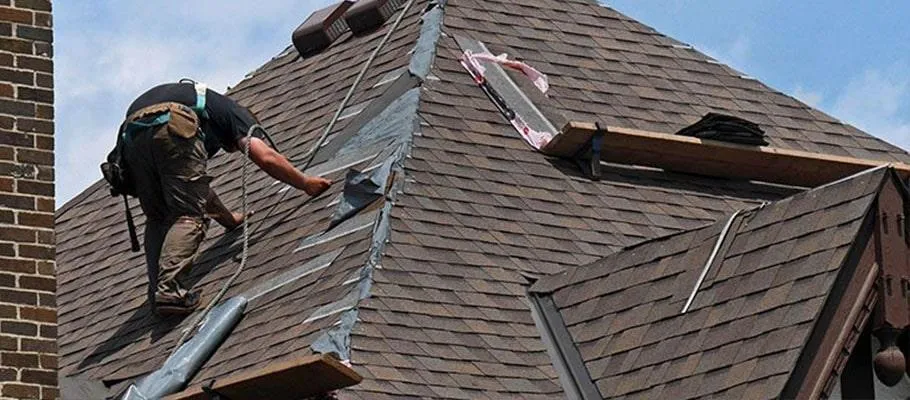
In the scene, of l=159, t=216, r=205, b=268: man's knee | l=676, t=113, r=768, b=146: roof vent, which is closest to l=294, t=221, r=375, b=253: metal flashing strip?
l=159, t=216, r=205, b=268: man's knee

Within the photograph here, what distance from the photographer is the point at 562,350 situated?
58.1ft

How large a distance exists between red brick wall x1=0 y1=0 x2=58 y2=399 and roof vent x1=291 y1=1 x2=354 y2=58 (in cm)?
578

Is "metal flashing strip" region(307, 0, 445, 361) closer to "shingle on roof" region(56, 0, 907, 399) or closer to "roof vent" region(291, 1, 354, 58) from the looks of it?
"shingle on roof" region(56, 0, 907, 399)

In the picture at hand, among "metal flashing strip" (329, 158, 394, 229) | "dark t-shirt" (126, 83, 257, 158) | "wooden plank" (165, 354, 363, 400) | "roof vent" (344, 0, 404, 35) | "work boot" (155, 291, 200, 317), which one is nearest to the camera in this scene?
"wooden plank" (165, 354, 363, 400)

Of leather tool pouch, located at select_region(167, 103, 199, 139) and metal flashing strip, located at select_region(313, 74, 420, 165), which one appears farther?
metal flashing strip, located at select_region(313, 74, 420, 165)

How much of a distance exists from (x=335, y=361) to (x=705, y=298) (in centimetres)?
260

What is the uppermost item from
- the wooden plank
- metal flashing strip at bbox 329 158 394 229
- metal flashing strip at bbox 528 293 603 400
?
metal flashing strip at bbox 329 158 394 229

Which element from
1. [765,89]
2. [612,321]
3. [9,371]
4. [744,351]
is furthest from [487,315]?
[765,89]

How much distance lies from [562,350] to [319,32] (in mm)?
5540

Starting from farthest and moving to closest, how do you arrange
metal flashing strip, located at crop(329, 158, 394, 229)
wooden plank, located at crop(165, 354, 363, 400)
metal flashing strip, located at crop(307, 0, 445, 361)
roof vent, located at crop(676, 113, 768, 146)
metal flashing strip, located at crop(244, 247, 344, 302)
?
roof vent, located at crop(676, 113, 768, 146), metal flashing strip, located at crop(329, 158, 394, 229), metal flashing strip, located at crop(244, 247, 344, 302), metal flashing strip, located at crop(307, 0, 445, 361), wooden plank, located at crop(165, 354, 363, 400)

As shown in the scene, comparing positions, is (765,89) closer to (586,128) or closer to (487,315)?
(586,128)

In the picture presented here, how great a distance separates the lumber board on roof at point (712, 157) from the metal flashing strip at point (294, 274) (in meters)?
2.30

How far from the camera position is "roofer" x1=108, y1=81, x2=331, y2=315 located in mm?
18656

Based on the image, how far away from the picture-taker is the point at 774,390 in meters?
15.7
